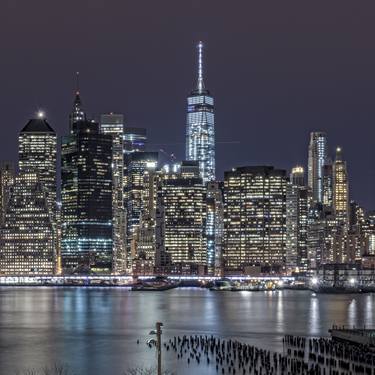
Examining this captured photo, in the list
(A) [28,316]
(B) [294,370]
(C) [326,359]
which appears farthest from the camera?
(A) [28,316]

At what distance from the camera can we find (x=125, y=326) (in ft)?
425

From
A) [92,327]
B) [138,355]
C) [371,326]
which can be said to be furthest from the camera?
[92,327]

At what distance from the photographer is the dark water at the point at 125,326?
9212cm

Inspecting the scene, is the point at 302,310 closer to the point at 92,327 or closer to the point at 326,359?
the point at 92,327

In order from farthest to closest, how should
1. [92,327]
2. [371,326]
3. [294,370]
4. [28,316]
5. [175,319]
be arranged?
[28,316] → [175,319] → [92,327] → [371,326] → [294,370]

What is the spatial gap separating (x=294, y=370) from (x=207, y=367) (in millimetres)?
8266

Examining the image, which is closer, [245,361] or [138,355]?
[245,361]

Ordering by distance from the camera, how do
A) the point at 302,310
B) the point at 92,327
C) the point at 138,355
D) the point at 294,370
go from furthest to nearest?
the point at 302,310
the point at 92,327
the point at 138,355
the point at 294,370

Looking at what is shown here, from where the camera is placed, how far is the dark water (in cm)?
9212

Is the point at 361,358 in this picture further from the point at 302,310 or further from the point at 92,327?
the point at 302,310

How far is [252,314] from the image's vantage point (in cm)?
15188

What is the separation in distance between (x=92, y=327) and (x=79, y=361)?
3745cm

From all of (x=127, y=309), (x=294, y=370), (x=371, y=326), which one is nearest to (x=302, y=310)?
(x=127, y=309)

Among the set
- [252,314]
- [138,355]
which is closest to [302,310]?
[252,314]
